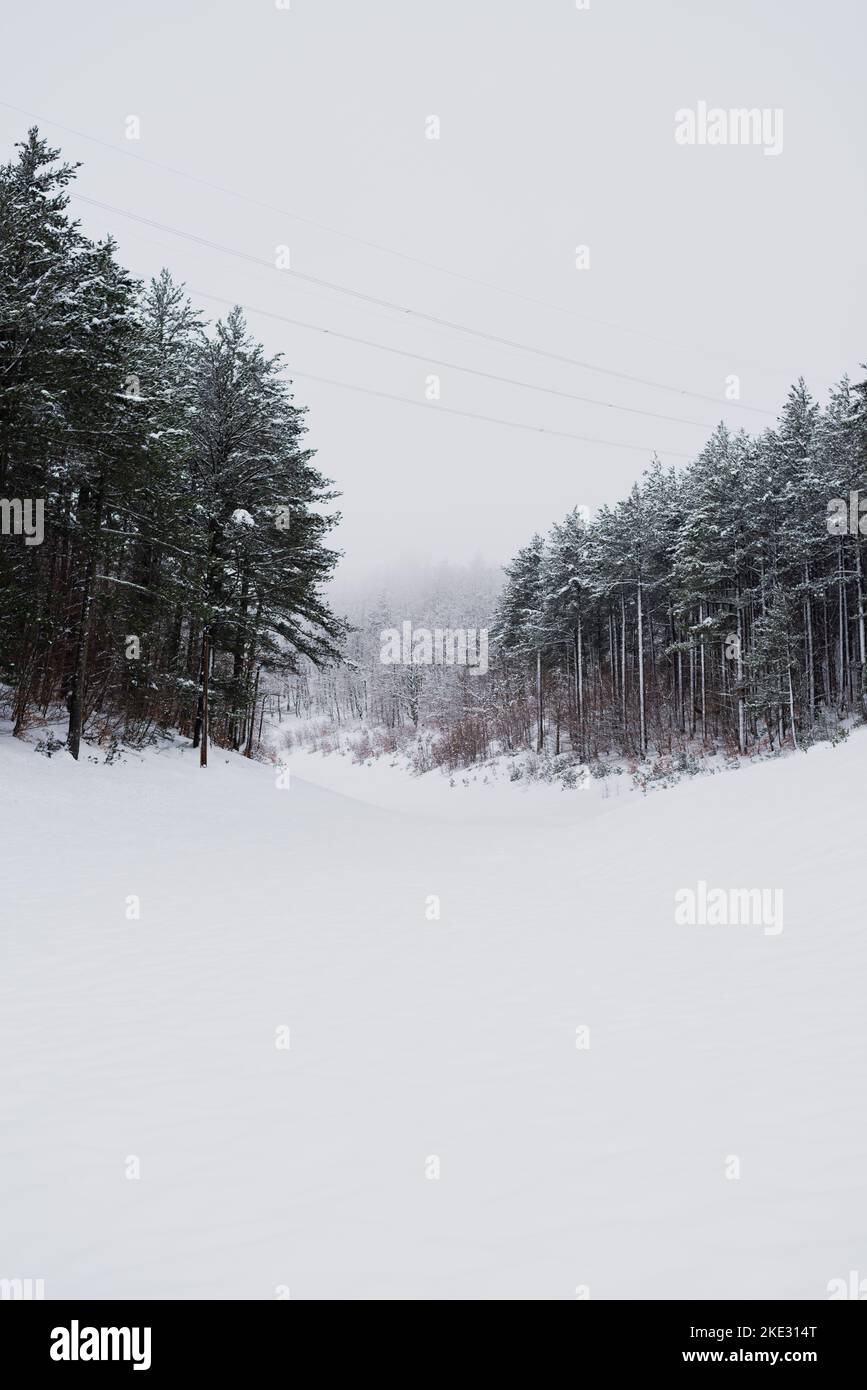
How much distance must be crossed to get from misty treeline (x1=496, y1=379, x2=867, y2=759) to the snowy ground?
20.9 metres

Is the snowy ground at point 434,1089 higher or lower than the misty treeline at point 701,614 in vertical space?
lower

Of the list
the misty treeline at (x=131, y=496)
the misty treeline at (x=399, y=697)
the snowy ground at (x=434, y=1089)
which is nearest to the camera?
the snowy ground at (x=434, y=1089)

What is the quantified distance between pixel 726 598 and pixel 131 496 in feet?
76.4

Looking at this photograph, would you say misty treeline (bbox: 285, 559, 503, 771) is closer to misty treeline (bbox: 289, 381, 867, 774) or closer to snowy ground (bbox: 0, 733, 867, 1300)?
misty treeline (bbox: 289, 381, 867, 774)

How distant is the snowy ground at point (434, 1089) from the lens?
2846mm

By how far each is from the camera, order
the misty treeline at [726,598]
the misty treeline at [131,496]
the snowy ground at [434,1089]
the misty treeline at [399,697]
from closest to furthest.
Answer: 1. the snowy ground at [434,1089]
2. the misty treeline at [131,496]
3. the misty treeline at [726,598]
4. the misty treeline at [399,697]

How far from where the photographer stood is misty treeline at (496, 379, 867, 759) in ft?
92.7

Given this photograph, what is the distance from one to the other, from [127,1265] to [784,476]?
34938 millimetres

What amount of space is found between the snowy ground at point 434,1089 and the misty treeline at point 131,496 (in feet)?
33.6

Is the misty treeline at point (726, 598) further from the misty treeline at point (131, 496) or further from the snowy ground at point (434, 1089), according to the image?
the snowy ground at point (434, 1089)

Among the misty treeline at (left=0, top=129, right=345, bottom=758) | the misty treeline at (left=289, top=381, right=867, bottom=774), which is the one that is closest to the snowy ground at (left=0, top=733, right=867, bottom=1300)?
the misty treeline at (left=0, top=129, right=345, bottom=758)

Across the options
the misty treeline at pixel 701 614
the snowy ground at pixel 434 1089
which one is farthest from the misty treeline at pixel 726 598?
the snowy ground at pixel 434 1089
